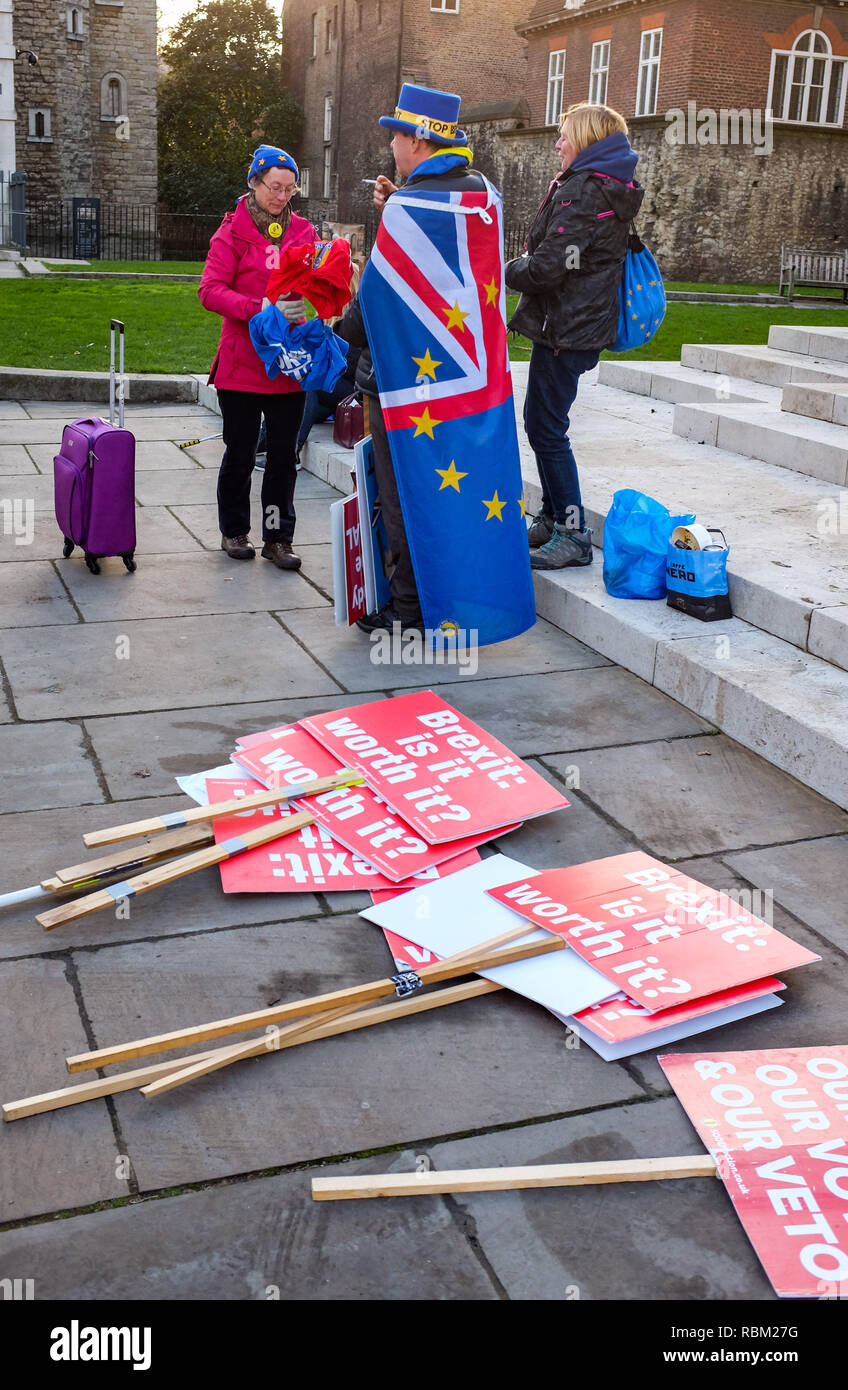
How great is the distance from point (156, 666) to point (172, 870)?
185 cm

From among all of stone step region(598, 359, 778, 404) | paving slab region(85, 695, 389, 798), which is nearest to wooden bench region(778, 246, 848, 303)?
stone step region(598, 359, 778, 404)

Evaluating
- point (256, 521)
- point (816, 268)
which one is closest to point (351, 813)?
point (256, 521)

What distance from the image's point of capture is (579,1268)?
2.30m

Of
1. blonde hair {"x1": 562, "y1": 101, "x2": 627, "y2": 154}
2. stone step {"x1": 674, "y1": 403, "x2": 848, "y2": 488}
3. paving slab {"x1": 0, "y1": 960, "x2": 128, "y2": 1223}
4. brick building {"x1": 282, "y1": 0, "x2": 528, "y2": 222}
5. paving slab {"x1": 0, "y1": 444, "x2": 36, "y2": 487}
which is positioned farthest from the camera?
brick building {"x1": 282, "y1": 0, "x2": 528, "y2": 222}

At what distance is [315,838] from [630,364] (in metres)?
7.73

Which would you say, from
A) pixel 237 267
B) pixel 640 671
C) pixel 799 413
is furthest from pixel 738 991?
pixel 799 413

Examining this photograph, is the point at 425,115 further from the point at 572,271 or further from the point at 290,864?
the point at 290,864

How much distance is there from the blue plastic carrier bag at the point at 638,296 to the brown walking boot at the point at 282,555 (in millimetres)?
1952

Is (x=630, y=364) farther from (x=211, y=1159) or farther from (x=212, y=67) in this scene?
(x=212, y=67)

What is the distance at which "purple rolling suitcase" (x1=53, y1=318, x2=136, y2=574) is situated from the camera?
6.08m

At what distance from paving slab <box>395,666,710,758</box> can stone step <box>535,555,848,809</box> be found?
110 millimetres

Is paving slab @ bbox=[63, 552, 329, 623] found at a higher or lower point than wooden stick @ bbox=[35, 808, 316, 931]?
higher

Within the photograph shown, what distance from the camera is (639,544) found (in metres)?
5.55

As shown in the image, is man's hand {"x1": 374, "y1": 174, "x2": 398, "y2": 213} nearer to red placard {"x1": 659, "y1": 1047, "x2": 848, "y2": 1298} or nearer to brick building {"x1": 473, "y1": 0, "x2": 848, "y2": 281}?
red placard {"x1": 659, "y1": 1047, "x2": 848, "y2": 1298}
